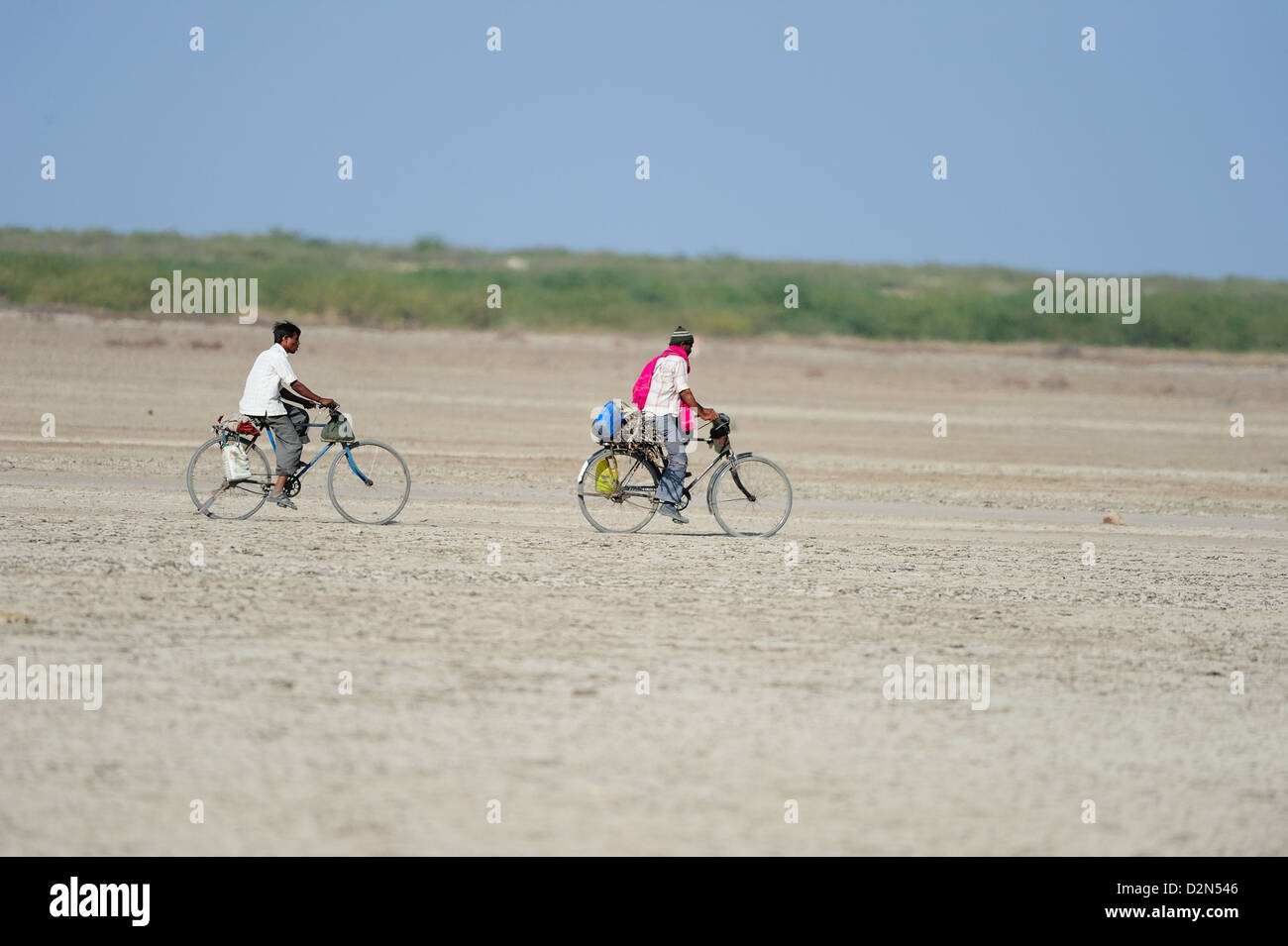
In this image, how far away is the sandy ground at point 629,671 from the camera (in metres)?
5.49

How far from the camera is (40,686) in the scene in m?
6.96

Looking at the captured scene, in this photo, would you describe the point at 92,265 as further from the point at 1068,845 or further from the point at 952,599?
the point at 1068,845

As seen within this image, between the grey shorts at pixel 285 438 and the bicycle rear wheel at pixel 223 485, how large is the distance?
23 cm

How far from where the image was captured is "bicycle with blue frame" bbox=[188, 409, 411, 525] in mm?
12875

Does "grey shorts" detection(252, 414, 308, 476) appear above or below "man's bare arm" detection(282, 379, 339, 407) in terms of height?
below

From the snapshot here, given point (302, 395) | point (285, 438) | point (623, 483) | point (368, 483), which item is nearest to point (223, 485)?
point (285, 438)

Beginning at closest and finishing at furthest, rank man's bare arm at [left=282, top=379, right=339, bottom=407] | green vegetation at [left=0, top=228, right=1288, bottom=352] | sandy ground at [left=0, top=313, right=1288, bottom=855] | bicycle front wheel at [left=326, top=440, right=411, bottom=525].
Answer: sandy ground at [left=0, top=313, right=1288, bottom=855], man's bare arm at [left=282, top=379, right=339, bottom=407], bicycle front wheel at [left=326, top=440, right=411, bottom=525], green vegetation at [left=0, top=228, right=1288, bottom=352]

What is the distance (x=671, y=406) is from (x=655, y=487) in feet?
2.48

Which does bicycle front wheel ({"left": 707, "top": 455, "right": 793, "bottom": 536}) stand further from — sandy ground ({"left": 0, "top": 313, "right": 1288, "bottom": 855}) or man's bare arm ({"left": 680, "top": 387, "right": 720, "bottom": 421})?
man's bare arm ({"left": 680, "top": 387, "right": 720, "bottom": 421})

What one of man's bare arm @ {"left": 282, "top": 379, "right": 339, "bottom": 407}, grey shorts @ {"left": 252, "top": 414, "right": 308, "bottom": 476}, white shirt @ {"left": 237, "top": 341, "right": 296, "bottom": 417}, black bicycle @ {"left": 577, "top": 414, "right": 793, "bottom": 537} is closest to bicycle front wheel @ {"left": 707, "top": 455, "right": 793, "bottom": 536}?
black bicycle @ {"left": 577, "top": 414, "right": 793, "bottom": 537}

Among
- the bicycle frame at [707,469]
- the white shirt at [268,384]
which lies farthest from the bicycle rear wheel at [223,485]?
the bicycle frame at [707,469]

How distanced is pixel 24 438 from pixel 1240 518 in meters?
15.0

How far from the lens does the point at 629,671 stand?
7.65m

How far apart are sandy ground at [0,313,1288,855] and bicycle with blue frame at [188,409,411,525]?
0.82ft
